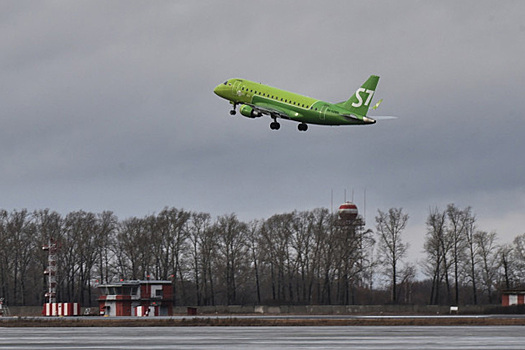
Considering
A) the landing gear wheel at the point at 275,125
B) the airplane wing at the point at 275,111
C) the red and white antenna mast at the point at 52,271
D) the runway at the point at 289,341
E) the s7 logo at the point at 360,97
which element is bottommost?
the runway at the point at 289,341

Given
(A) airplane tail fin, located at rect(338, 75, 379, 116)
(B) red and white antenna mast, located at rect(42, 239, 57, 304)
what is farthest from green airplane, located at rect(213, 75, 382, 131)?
(B) red and white antenna mast, located at rect(42, 239, 57, 304)

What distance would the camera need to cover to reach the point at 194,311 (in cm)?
15975

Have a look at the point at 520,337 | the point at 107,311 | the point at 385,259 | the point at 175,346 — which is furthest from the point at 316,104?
the point at 385,259

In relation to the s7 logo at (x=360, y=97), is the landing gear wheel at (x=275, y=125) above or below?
below

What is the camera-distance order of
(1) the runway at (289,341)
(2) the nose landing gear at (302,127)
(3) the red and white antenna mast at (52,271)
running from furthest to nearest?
1. (3) the red and white antenna mast at (52,271)
2. (2) the nose landing gear at (302,127)
3. (1) the runway at (289,341)

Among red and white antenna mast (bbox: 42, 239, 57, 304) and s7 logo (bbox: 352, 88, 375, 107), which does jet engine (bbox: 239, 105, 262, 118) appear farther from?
red and white antenna mast (bbox: 42, 239, 57, 304)

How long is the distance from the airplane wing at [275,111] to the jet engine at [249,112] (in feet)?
1.15

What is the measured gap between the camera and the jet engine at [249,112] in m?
106

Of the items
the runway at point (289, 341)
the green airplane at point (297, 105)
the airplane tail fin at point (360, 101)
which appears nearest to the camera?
the runway at point (289, 341)

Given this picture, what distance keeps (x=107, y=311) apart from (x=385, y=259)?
52.8 metres

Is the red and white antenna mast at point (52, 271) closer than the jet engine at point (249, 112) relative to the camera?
No

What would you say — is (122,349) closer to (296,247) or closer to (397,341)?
(397,341)

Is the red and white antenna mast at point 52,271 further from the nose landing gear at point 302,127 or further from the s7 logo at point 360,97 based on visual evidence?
the s7 logo at point 360,97

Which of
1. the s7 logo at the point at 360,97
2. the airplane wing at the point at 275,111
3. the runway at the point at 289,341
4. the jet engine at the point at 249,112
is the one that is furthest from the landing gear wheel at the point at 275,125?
the runway at the point at 289,341
